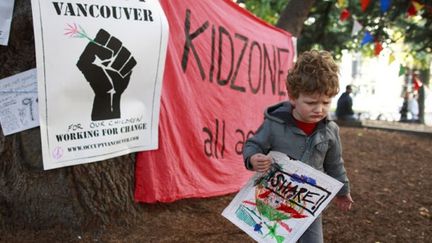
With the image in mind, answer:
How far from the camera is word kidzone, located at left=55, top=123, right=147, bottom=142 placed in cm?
279

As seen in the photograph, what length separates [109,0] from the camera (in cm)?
288

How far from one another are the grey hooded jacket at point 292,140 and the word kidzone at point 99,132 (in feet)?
3.42

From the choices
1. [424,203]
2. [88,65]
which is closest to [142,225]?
[88,65]

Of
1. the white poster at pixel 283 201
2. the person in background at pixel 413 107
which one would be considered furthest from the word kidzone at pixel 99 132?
the person in background at pixel 413 107

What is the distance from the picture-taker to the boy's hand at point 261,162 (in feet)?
7.26

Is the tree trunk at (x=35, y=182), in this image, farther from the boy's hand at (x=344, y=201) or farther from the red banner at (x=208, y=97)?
the boy's hand at (x=344, y=201)

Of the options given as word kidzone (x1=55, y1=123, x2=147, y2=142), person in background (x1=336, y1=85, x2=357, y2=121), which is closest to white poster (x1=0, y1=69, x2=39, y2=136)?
word kidzone (x1=55, y1=123, x2=147, y2=142)

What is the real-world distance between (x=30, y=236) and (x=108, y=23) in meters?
1.38

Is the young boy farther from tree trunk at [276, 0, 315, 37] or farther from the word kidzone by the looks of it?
tree trunk at [276, 0, 315, 37]

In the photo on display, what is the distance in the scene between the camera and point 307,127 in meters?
2.32

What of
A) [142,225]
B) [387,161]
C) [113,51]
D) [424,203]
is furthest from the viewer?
[387,161]

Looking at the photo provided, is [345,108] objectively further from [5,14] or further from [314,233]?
[5,14]

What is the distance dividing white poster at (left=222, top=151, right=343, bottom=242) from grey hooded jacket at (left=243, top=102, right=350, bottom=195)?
0.20ft

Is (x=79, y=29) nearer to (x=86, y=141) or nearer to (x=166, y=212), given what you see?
(x=86, y=141)
